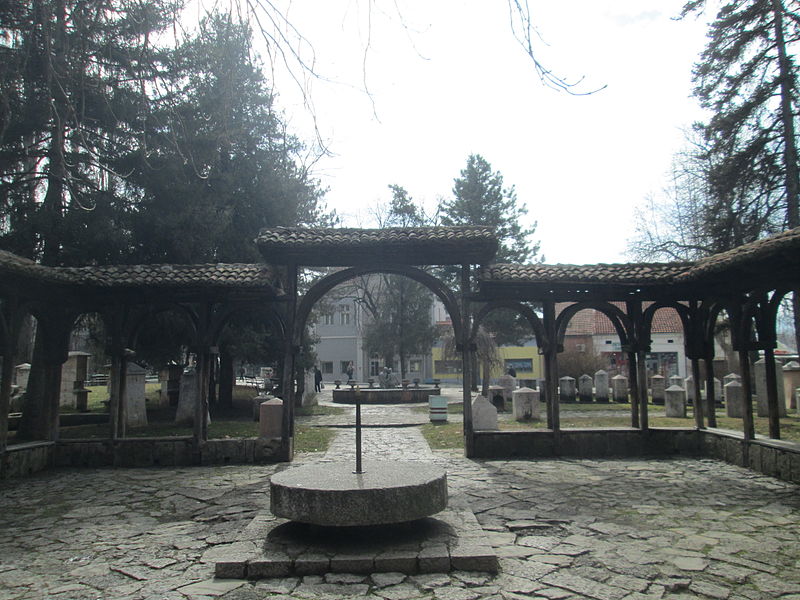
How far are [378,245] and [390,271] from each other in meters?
0.75

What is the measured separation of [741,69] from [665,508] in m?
13.8

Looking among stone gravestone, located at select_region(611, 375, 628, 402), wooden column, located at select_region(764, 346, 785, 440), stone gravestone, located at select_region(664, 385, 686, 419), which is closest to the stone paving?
wooden column, located at select_region(764, 346, 785, 440)

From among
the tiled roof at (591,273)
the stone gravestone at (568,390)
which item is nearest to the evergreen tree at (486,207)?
the stone gravestone at (568,390)

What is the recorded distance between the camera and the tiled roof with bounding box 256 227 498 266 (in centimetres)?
1010

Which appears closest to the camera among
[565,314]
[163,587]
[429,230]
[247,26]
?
[247,26]

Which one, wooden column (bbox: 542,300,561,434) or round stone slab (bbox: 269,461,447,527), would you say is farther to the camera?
wooden column (bbox: 542,300,561,434)

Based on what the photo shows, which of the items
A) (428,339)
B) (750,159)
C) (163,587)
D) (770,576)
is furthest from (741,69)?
(428,339)

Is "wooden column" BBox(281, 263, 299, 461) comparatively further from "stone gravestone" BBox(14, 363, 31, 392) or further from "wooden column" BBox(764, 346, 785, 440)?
"stone gravestone" BBox(14, 363, 31, 392)

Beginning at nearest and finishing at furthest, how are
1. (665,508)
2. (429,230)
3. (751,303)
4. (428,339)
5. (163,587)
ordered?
(163,587)
(665,508)
(751,303)
(429,230)
(428,339)

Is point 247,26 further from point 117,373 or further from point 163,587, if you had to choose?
point 117,373

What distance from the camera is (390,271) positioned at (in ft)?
35.4

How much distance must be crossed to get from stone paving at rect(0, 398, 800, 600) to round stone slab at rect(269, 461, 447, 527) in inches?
19.8

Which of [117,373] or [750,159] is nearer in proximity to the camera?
[117,373]

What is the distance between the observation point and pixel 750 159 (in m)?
15.3
